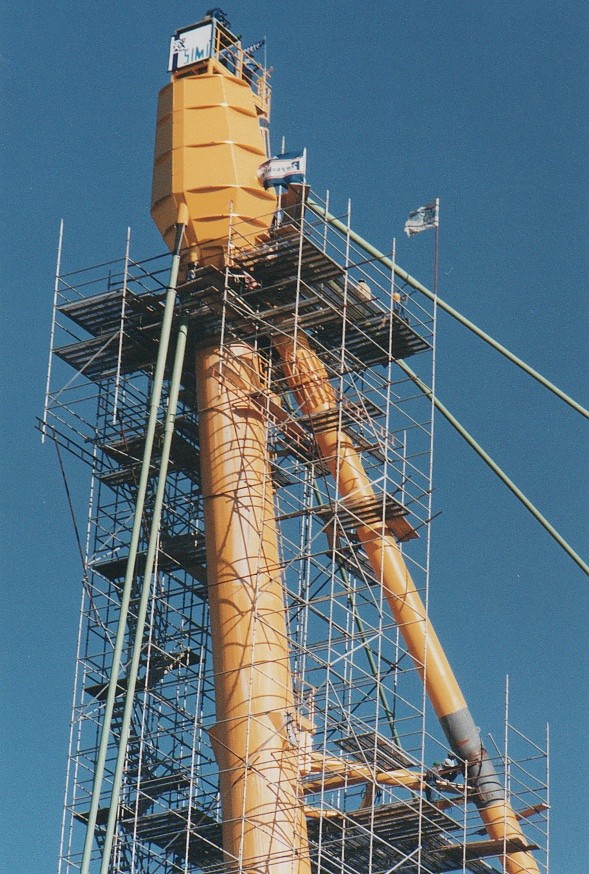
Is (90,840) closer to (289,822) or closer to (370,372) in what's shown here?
(289,822)

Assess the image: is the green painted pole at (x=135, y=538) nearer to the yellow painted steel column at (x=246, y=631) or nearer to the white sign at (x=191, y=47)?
the yellow painted steel column at (x=246, y=631)

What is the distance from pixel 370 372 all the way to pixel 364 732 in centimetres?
892

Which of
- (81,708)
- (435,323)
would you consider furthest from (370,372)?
(81,708)

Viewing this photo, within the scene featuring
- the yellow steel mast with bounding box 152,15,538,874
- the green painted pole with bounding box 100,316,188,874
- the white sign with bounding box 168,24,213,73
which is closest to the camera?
the green painted pole with bounding box 100,316,188,874

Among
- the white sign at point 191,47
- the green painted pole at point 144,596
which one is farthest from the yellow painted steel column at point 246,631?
the white sign at point 191,47

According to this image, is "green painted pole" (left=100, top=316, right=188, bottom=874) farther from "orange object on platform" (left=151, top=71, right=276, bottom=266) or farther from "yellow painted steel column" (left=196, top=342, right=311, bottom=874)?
"orange object on platform" (left=151, top=71, right=276, bottom=266)

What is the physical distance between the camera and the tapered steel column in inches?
2052

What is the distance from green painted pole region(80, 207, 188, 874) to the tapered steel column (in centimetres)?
295

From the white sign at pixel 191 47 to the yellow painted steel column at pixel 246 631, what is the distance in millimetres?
7977

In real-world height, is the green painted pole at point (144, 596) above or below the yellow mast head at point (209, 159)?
below

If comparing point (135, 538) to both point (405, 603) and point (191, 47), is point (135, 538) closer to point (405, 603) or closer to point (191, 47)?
point (405, 603)

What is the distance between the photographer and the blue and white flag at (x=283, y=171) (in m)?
55.4

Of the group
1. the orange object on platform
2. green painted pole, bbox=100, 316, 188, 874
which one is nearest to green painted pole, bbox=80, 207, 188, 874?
green painted pole, bbox=100, 316, 188, 874

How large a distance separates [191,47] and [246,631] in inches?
613
